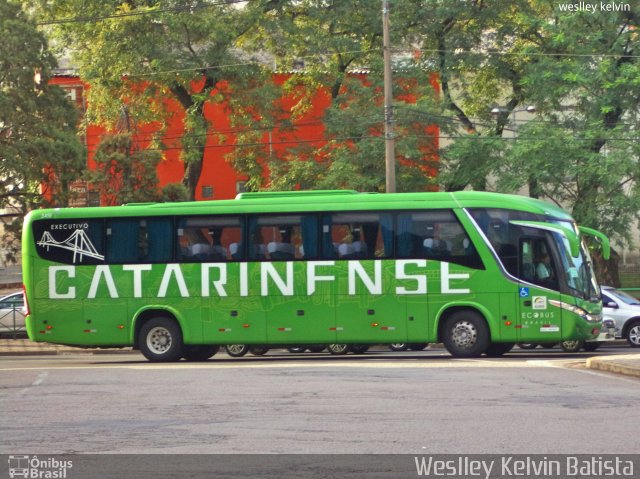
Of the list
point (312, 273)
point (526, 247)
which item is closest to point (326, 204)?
point (312, 273)

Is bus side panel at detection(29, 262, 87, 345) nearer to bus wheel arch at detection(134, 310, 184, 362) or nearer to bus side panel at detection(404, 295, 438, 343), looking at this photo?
bus wheel arch at detection(134, 310, 184, 362)

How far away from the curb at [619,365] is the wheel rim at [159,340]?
8800 mm

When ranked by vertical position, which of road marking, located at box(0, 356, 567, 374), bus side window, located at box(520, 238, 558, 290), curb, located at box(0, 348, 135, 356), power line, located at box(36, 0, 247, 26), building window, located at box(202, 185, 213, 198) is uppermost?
power line, located at box(36, 0, 247, 26)

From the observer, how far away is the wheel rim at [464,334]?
2475 centimetres

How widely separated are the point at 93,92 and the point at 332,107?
29.5 feet

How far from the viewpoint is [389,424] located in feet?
41.8

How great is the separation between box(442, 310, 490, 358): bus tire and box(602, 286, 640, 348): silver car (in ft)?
26.2

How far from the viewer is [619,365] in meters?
20.2

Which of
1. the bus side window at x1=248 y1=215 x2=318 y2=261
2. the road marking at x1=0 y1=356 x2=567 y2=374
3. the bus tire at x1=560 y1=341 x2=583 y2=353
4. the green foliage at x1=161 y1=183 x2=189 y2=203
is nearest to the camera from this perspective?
the road marking at x1=0 y1=356 x2=567 y2=374

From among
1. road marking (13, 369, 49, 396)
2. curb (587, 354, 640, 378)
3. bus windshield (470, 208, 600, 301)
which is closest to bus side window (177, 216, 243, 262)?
bus windshield (470, 208, 600, 301)

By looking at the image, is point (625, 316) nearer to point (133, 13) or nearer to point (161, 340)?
point (161, 340)

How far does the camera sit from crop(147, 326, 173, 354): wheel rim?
84.7 ft

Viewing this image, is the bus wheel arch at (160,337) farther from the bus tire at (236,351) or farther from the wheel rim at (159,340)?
the bus tire at (236,351)
